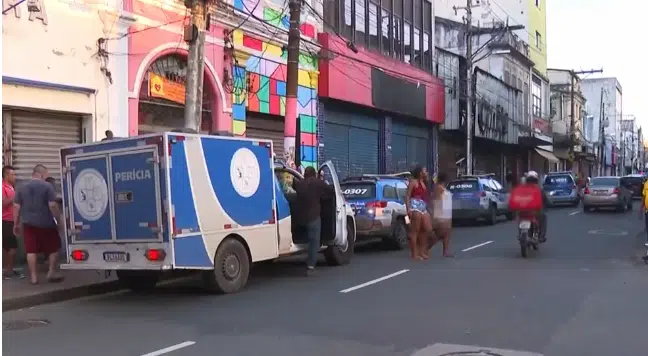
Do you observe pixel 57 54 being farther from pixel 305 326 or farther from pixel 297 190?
pixel 305 326

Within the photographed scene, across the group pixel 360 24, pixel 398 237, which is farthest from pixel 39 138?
pixel 360 24

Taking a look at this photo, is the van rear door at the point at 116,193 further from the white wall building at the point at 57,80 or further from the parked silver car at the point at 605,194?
the parked silver car at the point at 605,194

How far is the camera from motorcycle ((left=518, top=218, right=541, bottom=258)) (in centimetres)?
1439

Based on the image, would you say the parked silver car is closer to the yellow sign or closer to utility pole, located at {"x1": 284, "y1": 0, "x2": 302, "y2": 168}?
utility pole, located at {"x1": 284, "y1": 0, "x2": 302, "y2": 168}

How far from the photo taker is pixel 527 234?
1445 centimetres

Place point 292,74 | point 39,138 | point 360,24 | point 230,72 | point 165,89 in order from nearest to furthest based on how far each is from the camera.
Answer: point 39,138, point 292,74, point 165,89, point 230,72, point 360,24

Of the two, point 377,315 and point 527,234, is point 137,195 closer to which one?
point 377,315

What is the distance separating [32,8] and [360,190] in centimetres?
768

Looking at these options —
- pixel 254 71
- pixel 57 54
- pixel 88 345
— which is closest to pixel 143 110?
pixel 57 54

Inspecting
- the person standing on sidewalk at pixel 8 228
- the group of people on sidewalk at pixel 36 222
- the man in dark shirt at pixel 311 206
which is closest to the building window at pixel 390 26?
the man in dark shirt at pixel 311 206

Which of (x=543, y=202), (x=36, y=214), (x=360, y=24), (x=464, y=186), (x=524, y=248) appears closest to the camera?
(x=36, y=214)

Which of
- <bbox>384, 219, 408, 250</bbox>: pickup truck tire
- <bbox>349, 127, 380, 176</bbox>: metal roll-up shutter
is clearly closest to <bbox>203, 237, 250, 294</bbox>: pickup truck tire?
<bbox>384, 219, 408, 250</bbox>: pickup truck tire

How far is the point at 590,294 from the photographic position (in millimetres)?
9867

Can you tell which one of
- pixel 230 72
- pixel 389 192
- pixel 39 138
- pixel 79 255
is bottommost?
pixel 79 255
